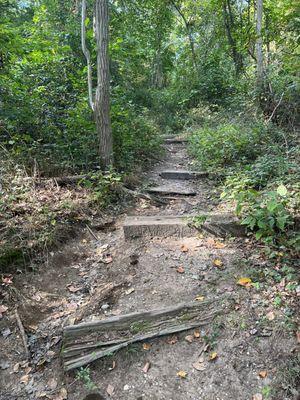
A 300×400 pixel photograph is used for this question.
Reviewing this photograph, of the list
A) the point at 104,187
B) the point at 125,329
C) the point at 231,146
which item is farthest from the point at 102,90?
the point at 125,329

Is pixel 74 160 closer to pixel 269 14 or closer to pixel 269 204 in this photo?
pixel 269 204

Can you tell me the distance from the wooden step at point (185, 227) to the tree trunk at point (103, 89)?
195 cm

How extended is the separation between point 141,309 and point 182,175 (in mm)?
4383

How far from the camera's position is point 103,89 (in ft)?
19.1

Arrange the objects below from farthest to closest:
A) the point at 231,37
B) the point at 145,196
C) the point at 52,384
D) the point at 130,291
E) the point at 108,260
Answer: the point at 231,37 < the point at 145,196 < the point at 108,260 < the point at 130,291 < the point at 52,384

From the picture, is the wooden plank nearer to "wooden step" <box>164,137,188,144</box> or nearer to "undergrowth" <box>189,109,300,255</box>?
"undergrowth" <box>189,109,300,255</box>

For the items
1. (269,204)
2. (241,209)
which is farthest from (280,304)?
(241,209)

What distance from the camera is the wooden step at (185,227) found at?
4164 mm

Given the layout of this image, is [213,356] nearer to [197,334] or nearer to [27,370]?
[197,334]

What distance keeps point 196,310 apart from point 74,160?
3.77 metres

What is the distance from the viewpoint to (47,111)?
609cm

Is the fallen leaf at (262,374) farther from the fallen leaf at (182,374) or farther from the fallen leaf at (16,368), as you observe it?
the fallen leaf at (16,368)

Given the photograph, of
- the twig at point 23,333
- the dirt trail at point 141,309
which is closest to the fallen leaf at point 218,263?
the dirt trail at point 141,309

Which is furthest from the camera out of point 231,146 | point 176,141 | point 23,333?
point 176,141
